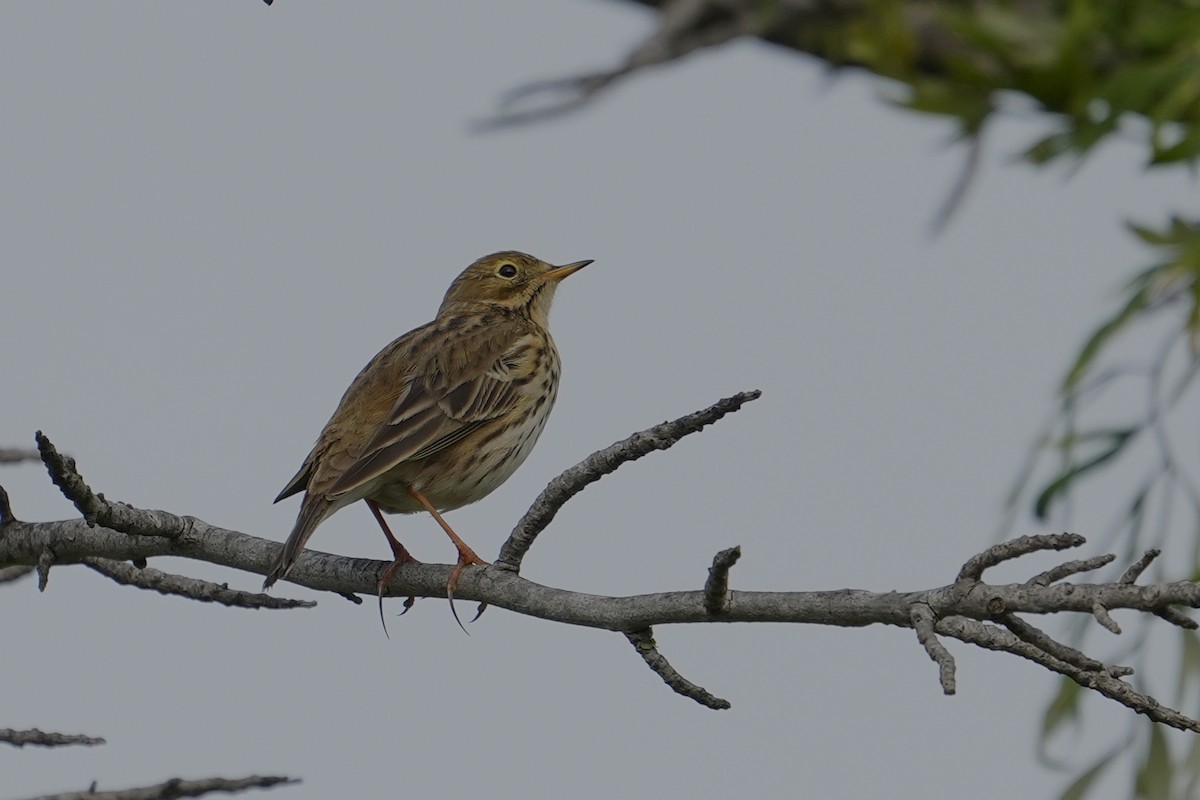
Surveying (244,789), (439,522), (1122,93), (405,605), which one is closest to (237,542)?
(405,605)

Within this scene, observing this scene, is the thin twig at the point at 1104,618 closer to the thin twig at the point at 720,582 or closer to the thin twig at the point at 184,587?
the thin twig at the point at 720,582

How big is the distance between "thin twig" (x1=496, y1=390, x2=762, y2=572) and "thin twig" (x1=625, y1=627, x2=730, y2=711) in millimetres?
433

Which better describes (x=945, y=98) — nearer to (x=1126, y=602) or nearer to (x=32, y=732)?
(x=1126, y=602)

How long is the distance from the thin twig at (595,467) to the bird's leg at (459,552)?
0.47 metres

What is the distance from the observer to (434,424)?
680 centimetres

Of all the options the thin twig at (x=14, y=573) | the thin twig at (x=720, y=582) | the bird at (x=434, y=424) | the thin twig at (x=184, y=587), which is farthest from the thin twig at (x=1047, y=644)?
the thin twig at (x=14, y=573)

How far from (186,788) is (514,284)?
18.5ft

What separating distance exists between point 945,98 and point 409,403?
3.09 metres

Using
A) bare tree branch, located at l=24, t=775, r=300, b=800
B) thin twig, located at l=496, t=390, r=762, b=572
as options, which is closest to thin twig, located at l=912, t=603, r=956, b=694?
thin twig, located at l=496, t=390, r=762, b=572

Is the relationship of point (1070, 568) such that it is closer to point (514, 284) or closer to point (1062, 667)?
point (1062, 667)

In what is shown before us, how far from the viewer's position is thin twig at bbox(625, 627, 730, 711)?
398cm

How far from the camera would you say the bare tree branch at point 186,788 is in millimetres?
3105

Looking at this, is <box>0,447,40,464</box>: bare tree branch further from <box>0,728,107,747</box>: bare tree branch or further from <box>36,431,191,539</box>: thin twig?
<box>0,728,107,747</box>: bare tree branch

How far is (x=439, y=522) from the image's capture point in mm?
6605
